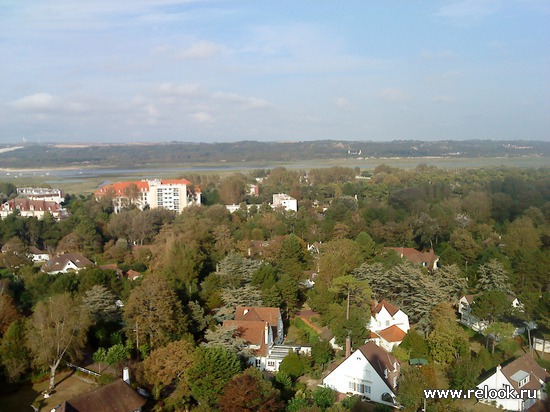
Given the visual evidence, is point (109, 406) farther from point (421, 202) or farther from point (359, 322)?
point (421, 202)

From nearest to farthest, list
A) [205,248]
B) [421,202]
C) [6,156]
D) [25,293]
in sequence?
[25,293] → [205,248] → [421,202] → [6,156]

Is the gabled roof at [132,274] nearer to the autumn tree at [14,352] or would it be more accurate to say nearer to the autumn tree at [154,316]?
the autumn tree at [154,316]

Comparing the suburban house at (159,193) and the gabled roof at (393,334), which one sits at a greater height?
the suburban house at (159,193)

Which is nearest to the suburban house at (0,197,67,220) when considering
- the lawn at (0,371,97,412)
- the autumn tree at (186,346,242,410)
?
the lawn at (0,371,97,412)

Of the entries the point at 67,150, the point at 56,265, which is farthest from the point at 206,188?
the point at 67,150

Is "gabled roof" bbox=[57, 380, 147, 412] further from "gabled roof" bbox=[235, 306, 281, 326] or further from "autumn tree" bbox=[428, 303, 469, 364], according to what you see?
"autumn tree" bbox=[428, 303, 469, 364]

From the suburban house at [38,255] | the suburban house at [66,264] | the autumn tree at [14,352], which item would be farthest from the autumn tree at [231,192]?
the autumn tree at [14,352]
